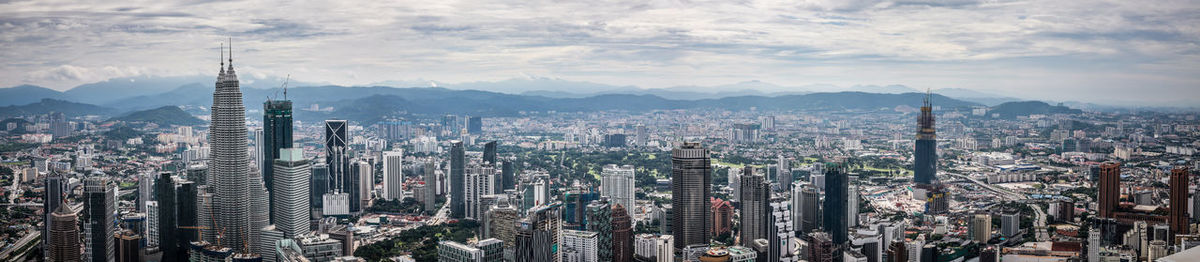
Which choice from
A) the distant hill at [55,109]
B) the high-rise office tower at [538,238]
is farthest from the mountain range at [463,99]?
the high-rise office tower at [538,238]

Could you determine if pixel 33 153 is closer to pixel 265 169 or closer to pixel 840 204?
pixel 265 169

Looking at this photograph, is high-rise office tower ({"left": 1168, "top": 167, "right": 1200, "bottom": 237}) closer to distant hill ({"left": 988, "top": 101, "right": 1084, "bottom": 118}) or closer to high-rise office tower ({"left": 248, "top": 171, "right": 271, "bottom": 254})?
distant hill ({"left": 988, "top": 101, "right": 1084, "bottom": 118})

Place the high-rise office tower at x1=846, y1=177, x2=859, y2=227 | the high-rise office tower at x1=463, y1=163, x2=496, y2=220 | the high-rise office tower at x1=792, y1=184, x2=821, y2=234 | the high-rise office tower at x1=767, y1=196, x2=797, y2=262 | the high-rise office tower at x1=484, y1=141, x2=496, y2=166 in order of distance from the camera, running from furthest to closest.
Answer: the high-rise office tower at x1=484, y1=141, x2=496, y2=166, the high-rise office tower at x1=463, y1=163, x2=496, y2=220, the high-rise office tower at x1=792, y1=184, x2=821, y2=234, the high-rise office tower at x1=846, y1=177, x2=859, y2=227, the high-rise office tower at x1=767, y1=196, x2=797, y2=262

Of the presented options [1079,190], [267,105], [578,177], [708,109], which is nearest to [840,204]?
[1079,190]

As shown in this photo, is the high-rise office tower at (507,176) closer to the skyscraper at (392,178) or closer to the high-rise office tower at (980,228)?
the skyscraper at (392,178)

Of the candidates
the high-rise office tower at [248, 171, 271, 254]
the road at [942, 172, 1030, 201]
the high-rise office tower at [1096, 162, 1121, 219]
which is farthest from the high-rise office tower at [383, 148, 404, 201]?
the high-rise office tower at [1096, 162, 1121, 219]

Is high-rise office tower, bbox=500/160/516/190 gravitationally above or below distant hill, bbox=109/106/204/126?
below

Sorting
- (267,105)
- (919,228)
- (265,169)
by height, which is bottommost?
(919,228)
